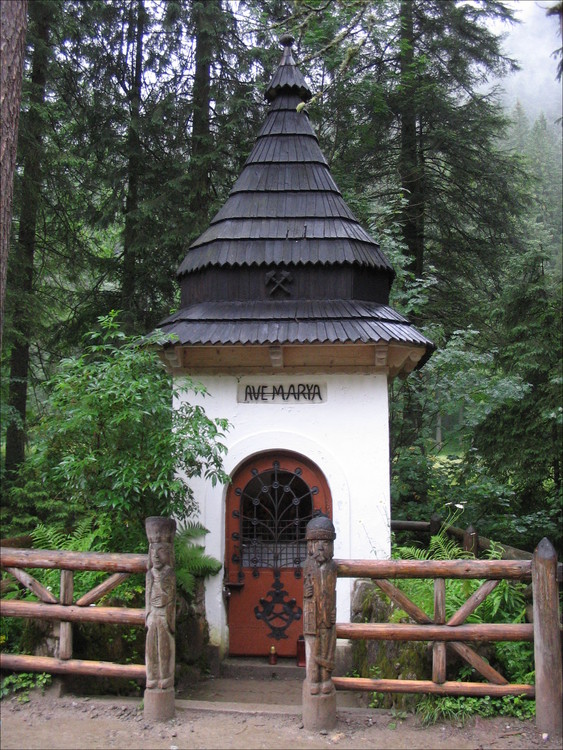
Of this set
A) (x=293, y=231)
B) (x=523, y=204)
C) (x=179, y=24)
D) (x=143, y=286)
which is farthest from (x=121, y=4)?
(x=523, y=204)

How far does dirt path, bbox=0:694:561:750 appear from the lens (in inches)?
216

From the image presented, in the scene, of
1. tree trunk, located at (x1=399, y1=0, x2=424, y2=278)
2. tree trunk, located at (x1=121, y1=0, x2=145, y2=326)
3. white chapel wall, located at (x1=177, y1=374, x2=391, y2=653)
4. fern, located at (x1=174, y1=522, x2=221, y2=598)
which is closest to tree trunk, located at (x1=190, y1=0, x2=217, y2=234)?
tree trunk, located at (x1=121, y1=0, x2=145, y2=326)

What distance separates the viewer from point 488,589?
19.7 feet

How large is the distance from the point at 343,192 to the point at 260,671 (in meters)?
9.06

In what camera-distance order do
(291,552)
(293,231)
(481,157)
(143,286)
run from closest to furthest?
1. (291,552)
2. (293,231)
3. (143,286)
4. (481,157)

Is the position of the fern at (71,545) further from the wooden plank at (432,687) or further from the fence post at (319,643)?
the wooden plank at (432,687)

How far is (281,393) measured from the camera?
860 cm

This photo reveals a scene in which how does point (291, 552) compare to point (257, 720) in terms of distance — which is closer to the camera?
point (257, 720)

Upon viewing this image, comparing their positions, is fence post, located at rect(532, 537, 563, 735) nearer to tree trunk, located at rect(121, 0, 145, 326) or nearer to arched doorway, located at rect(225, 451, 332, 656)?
arched doorway, located at rect(225, 451, 332, 656)

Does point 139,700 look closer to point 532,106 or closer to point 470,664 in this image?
point 470,664

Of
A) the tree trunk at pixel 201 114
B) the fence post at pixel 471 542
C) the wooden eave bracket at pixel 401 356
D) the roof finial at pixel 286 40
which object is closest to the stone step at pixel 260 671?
the fence post at pixel 471 542

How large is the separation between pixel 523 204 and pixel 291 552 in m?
12.0

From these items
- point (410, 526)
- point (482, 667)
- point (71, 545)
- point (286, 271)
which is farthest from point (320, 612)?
point (410, 526)

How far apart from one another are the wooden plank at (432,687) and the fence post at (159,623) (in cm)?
142
